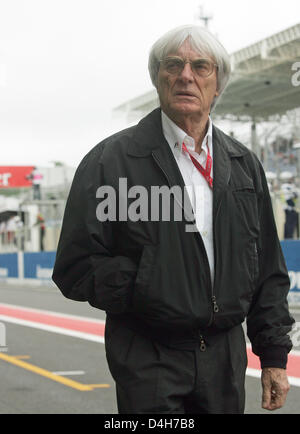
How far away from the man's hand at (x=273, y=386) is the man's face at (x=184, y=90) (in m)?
0.95

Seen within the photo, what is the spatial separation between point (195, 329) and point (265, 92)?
1069 inches

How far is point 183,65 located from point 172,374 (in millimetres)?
1063

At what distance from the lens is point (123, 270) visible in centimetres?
297

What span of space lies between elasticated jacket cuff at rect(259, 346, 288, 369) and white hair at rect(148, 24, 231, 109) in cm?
99

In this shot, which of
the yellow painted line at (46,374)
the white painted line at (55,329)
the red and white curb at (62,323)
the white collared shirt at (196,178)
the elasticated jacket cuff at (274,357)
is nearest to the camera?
the white collared shirt at (196,178)

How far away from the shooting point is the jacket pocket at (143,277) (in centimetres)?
293

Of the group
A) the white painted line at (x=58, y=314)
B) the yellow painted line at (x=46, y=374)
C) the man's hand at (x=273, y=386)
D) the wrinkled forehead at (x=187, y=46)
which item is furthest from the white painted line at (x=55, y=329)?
the wrinkled forehead at (x=187, y=46)

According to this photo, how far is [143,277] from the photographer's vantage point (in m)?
2.94

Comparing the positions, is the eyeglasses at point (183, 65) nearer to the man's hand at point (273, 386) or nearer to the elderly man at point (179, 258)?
the elderly man at point (179, 258)

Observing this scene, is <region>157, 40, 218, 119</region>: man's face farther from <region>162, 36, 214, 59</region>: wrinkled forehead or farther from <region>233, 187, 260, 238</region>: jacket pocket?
<region>233, 187, 260, 238</region>: jacket pocket

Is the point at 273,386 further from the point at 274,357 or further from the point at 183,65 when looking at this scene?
the point at 183,65

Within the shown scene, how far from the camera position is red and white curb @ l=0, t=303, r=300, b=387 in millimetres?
10181

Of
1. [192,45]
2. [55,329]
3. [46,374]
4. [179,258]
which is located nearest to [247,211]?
[179,258]
